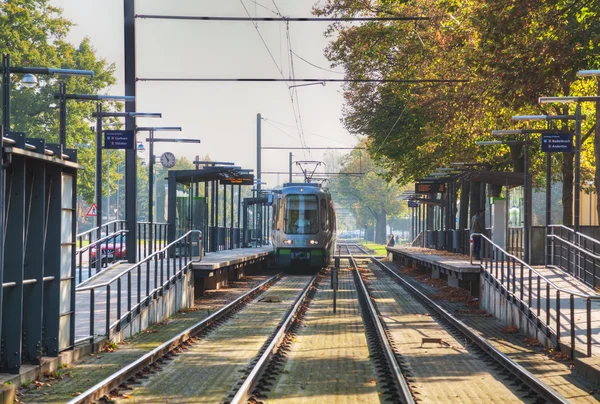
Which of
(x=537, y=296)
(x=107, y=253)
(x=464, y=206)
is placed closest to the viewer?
(x=537, y=296)

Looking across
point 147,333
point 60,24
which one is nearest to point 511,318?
point 147,333

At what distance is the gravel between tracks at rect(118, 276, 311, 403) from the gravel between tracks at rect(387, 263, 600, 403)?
3616 mm

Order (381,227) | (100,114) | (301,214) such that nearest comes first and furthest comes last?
(100,114) < (301,214) < (381,227)

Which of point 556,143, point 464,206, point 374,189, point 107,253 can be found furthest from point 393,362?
point 374,189

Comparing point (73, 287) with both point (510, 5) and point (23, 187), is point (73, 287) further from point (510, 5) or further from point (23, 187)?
point (510, 5)

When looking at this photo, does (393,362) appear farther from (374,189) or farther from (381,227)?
(381,227)

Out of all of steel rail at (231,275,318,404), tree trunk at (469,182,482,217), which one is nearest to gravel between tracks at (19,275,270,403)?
steel rail at (231,275,318,404)

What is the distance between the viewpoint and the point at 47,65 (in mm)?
56406

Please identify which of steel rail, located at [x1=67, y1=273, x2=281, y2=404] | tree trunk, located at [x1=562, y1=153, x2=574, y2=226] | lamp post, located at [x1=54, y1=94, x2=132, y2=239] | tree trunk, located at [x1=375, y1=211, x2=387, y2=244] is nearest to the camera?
steel rail, located at [x1=67, y1=273, x2=281, y2=404]

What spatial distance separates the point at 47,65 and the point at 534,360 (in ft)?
150

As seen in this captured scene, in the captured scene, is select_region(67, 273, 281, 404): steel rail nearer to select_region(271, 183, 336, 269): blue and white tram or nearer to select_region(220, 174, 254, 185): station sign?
select_region(220, 174, 254, 185): station sign

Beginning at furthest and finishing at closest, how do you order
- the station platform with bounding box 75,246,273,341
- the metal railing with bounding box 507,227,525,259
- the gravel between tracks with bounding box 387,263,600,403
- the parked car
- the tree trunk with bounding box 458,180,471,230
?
the tree trunk with bounding box 458,180,471,230 → the metal railing with bounding box 507,227,525,259 → the parked car → the station platform with bounding box 75,246,273,341 → the gravel between tracks with bounding box 387,263,600,403

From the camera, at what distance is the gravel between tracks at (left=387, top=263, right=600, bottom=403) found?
12000mm

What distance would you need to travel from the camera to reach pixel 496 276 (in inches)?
883
